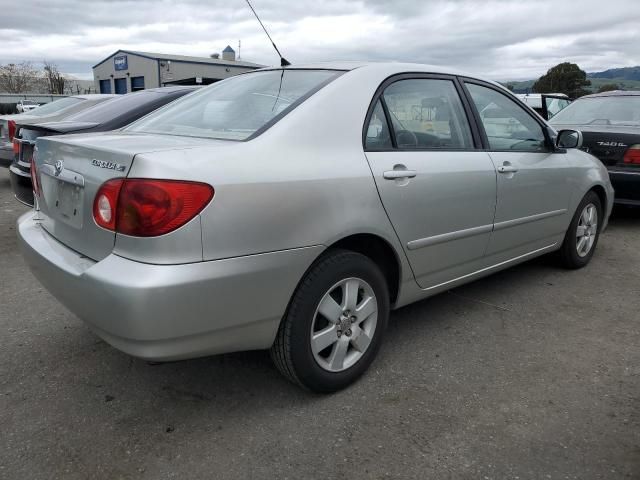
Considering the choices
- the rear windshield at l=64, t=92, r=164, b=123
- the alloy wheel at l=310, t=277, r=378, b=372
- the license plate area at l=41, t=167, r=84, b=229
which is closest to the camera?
the license plate area at l=41, t=167, r=84, b=229

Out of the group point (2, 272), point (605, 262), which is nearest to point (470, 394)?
point (605, 262)

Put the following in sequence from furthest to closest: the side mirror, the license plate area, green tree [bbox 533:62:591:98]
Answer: green tree [bbox 533:62:591:98]
the side mirror
the license plate area

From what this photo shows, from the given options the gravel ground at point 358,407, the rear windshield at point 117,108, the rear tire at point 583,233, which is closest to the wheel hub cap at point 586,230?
the rear tire at point 583,233

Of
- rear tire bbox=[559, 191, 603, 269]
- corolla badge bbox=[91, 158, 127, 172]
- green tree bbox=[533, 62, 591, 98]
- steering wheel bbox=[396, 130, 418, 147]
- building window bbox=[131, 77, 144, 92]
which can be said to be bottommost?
rear tire bbox=[559, 191, 603, 269]

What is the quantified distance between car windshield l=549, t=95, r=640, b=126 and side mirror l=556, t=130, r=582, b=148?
2976mm

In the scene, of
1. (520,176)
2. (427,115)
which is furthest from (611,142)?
(427,115)

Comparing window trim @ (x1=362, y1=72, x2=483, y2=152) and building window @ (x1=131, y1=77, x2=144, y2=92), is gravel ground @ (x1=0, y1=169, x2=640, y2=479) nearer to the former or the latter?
window trim @ (x1=362, y1=72, x2=483, y2=152)

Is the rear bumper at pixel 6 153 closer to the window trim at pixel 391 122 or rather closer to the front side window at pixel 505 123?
the window trim at pixel 391 122

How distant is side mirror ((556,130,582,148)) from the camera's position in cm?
388

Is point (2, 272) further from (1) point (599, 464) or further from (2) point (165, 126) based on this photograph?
(1) point (599, 464)

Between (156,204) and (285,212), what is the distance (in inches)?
19.7

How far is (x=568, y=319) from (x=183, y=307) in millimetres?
2658

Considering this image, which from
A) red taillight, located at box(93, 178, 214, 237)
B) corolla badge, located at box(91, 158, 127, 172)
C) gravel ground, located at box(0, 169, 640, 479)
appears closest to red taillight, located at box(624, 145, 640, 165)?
gravel ground, located at box(0, 169, 640, 479)

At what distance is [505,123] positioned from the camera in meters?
3.60
